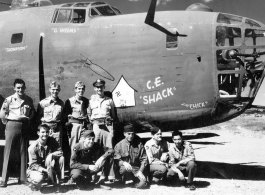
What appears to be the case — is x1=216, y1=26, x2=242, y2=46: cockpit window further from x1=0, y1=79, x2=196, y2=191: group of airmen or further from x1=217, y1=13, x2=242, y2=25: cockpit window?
x1=0, y1=79, x2=196, y2=191: group of airmen

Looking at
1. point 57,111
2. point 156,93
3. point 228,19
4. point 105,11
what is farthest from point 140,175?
point 105,11

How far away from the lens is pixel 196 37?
6.63 meters

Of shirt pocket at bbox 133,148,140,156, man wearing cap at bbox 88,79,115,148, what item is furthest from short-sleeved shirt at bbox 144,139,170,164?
man wearing cap at bbox 88,79,115,148

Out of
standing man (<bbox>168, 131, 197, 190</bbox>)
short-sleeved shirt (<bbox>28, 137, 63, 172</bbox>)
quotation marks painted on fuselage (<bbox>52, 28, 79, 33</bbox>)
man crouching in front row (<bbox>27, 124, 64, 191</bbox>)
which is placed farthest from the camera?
quotation marks painted on fuselage (<bbox>52, 28, 79, 33</bbox>)

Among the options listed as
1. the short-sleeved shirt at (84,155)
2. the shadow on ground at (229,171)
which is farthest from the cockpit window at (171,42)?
the shadow on ground at (229,171)

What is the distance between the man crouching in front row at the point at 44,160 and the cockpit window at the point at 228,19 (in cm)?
445

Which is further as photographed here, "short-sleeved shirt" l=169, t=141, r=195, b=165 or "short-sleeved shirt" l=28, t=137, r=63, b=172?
"short-sleeved shirt" l=169, t=141, r=195, b=165

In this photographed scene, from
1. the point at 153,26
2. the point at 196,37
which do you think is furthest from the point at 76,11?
the point at 196,37

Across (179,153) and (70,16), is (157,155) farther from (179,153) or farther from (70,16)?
(70,16)

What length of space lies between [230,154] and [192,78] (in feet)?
22.5

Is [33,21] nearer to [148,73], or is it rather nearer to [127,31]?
[127,31]

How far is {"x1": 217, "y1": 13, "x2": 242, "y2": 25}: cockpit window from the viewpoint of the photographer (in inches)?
258

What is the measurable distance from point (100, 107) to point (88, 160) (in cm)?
119

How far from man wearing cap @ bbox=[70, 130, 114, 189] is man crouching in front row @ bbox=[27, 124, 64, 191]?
0.35 m
